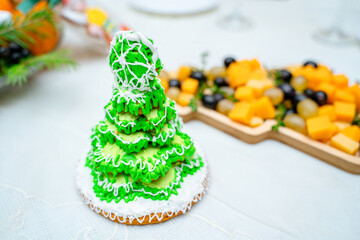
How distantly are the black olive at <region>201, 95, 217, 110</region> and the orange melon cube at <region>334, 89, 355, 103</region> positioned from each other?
0.49 meters

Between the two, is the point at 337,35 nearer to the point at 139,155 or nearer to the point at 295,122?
the point at 295,122

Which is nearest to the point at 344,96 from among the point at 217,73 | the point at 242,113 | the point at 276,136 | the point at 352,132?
the point at 352,132

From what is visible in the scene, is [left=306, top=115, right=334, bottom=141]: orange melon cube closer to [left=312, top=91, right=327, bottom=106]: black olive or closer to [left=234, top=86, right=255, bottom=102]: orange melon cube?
[left=312, top=91, right=327, bottom=106]: black olive

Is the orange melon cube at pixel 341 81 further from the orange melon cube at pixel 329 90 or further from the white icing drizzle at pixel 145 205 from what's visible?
the white icing drizzle at pixel 145 205

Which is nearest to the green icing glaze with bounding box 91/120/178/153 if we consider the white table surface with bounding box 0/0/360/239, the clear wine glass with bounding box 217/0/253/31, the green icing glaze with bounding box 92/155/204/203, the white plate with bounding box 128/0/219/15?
the green icing glaze with bounding box 92/155/204/203

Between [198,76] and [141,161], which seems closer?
[141,161]

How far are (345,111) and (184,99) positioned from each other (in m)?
0.63

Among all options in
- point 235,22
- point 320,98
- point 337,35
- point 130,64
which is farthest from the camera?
point 235,22

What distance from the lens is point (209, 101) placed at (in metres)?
1.31

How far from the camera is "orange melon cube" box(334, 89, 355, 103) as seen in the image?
1247 millimetres

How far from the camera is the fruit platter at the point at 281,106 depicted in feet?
3.77

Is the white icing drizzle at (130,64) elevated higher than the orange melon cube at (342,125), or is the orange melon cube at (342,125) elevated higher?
the white icing drizzle at (130,64)

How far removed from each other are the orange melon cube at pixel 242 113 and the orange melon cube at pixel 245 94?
20 mm

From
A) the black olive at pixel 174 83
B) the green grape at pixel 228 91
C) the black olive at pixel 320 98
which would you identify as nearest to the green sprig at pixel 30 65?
the black olive at pixel 174 83
